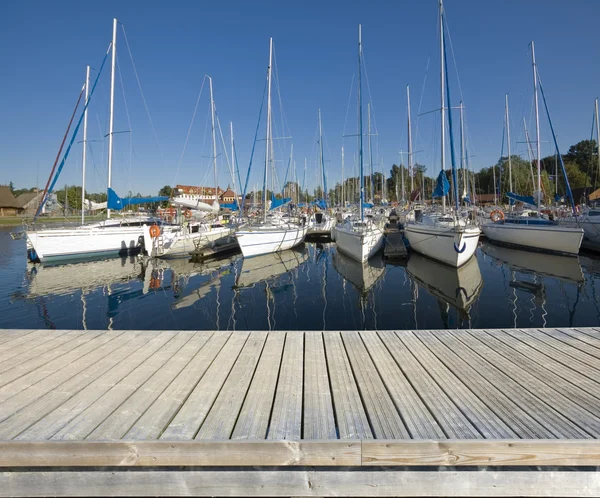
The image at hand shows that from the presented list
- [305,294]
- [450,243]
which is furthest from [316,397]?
[450,243]

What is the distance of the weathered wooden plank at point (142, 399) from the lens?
273 cm

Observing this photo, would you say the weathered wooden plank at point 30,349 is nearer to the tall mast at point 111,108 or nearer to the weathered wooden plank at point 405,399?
the weathered wooden plank at point 405,399

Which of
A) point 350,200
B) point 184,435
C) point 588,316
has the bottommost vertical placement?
point 588,316

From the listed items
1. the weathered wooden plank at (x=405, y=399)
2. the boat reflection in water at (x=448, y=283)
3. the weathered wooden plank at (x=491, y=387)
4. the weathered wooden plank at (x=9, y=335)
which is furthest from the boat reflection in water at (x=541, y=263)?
the weathered wooden plank at (x=9, y=335)

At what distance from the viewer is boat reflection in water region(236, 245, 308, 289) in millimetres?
14939

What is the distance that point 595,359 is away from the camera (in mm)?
4133

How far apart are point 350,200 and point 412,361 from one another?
200ft

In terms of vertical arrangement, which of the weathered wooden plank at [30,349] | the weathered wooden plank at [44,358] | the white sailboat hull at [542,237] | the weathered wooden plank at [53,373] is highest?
the white sailboat hull at [542,237]

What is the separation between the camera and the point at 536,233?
20.3 metres

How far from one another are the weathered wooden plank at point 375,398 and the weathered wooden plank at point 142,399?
6.32 ft

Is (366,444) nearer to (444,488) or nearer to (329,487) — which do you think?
(329,487)

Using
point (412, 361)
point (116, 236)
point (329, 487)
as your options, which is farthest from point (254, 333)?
point (116, 236)

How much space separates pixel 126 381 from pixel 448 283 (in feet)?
40.2

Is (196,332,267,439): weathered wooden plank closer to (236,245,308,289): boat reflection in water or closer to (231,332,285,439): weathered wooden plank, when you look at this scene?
(231,332,285,439): weathered wooden plank
